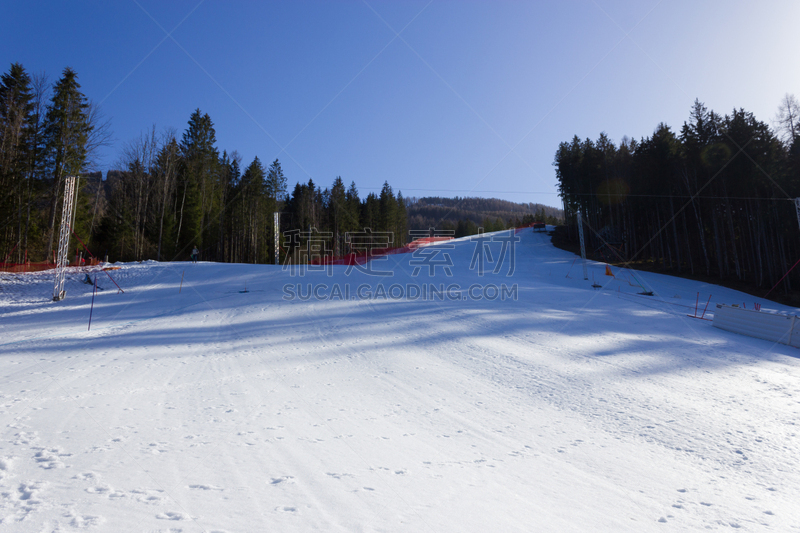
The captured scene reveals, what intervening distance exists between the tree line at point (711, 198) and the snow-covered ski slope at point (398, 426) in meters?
24.3

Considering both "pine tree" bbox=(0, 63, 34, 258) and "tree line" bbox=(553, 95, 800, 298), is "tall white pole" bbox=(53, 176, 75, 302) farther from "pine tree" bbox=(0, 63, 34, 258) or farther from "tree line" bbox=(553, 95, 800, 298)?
"tree line" bbox=(553, 95, 800, 298)

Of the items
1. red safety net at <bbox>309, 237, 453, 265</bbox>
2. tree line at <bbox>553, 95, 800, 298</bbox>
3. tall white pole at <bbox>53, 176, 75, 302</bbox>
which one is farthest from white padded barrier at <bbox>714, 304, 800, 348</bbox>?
tall white pole at <bbox>53, 176, 75, 302</bbox>

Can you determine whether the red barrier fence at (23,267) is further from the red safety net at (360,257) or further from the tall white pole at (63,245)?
the red safety net at (360,257)

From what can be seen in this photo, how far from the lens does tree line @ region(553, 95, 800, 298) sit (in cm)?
2656

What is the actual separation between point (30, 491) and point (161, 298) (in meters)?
15.8

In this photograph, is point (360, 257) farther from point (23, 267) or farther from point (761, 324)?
point (761, 324)

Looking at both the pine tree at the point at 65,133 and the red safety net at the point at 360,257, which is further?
the red safety net at the point at 360,257

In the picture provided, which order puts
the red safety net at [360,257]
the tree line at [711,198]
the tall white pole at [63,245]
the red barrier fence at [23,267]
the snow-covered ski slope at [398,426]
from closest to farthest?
the snow-covered ski slope at [398,426] < the tall white pole at [63,245] < the red barrier fence at [23,267] < the tree line at [711,198] < the red safety net at [360,257]

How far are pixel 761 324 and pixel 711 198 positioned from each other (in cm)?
2469

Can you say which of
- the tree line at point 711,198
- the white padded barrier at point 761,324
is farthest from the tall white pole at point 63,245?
the tree line at point 711,198

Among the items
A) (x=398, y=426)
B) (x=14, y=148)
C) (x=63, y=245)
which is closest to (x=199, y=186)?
(x=14, y=148)

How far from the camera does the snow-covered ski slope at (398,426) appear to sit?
9.63 feet

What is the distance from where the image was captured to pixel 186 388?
616cm

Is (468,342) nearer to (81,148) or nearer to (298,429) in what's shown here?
(298,429)
